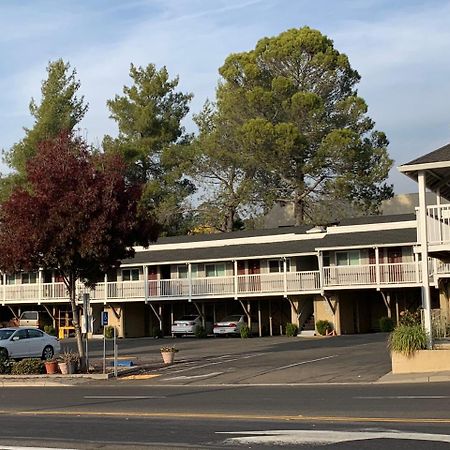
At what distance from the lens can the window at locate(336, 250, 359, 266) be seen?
45.9 metres

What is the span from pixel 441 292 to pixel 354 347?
7.91 metres

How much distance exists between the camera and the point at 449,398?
632 inches

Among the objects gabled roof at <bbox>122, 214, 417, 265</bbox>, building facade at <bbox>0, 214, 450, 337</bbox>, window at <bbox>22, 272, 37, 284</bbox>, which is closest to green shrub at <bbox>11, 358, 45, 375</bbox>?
building facade at <bbox>0, 214, 450, 337</bbox>

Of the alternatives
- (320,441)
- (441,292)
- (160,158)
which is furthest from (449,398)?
(160,158)

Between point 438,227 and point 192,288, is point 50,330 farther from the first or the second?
point 438,227

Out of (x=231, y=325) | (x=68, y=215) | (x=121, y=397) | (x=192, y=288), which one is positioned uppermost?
(x=68, y=215)

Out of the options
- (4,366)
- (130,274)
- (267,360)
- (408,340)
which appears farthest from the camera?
(130,274)

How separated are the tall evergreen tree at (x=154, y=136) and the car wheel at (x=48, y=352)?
29908 mm

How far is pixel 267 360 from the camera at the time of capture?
30297 mm

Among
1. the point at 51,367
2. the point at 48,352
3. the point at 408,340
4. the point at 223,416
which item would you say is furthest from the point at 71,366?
the point at 223,416

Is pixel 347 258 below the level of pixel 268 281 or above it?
above

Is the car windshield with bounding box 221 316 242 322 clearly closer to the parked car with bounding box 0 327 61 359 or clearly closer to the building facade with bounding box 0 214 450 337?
the building facade with bounding box 0 214 450 337

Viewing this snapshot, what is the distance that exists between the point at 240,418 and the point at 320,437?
3.00 m

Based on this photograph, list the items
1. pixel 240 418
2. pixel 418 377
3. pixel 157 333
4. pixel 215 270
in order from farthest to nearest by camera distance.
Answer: pixel 157 333, pixel 215 270, pixel 418 377, pixel 240 418
